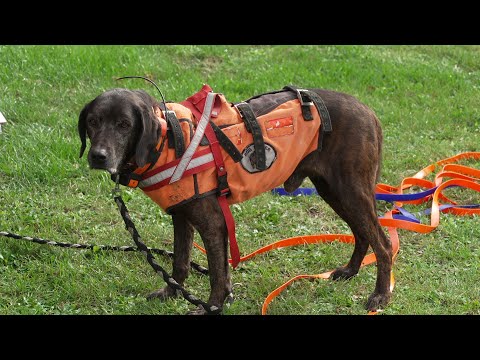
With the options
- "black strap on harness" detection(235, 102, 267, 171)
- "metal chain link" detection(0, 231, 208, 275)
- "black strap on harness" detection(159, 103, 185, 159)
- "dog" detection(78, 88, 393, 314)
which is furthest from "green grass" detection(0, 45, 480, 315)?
"black strap on harness" detection(159, 103, 185, 159)

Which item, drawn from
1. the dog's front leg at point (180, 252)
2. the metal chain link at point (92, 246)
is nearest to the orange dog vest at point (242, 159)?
the dog's front leg at point (180, 252)

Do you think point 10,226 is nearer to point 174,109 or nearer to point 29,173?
point 29,173

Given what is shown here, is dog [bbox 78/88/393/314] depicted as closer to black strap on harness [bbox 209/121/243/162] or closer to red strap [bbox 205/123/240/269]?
red strap [bbox 205/123/240/269]

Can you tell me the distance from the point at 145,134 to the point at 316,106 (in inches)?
49.5

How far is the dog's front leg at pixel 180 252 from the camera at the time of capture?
5113mm

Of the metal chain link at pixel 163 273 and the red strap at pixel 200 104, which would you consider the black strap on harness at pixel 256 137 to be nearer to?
the red strap at pixel 200 104

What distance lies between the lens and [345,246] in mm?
5957

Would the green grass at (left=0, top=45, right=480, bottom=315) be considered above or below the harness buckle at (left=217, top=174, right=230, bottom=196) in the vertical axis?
below

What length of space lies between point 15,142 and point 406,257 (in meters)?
4.04

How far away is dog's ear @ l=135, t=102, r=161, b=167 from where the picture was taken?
4.40 meters

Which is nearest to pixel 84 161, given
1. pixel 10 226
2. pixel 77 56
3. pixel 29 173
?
pixel 29 173

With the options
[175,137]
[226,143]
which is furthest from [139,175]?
[226,143]

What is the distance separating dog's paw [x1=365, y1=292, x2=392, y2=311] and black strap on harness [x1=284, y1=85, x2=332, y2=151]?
3.76ft

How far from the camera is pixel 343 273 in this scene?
5.50 m
